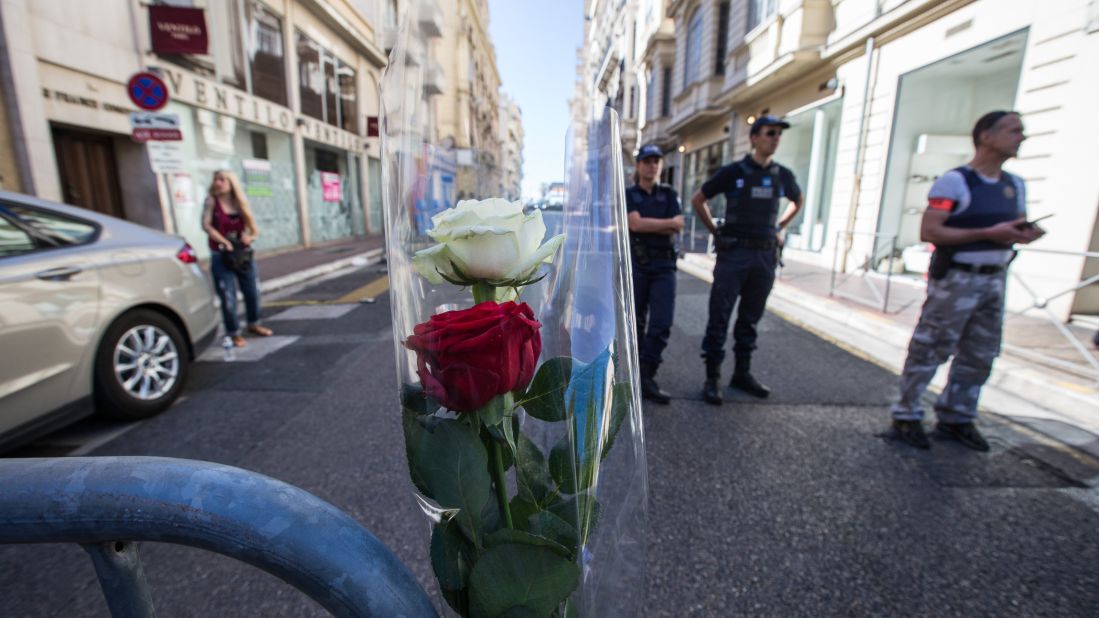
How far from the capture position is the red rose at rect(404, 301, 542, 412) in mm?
576

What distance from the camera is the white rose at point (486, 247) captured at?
606 mm

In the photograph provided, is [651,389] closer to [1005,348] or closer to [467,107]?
[1005,348]

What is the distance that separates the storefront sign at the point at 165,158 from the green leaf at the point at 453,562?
291 inches

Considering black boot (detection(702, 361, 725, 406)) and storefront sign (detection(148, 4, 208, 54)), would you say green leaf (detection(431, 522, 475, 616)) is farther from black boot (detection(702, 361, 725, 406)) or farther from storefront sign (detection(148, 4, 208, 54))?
storefront sign (detection(148, 4, 208, 54))

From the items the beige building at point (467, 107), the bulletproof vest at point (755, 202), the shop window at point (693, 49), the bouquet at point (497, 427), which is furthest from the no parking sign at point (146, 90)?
the shop window at point (693, 49)

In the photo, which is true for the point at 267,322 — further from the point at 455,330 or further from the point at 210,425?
the point at 455,330

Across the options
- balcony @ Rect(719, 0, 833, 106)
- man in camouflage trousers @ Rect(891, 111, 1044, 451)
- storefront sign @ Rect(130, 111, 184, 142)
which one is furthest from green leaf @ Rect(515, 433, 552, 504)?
balcony @ Rect(719, 0, 833, 106)

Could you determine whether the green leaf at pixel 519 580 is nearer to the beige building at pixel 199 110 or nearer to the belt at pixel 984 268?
the beige building at pixel 199 110

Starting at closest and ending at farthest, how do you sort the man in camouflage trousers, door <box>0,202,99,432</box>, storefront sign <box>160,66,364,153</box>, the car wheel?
door <box>0,202,99,432</box> → the man in camouflage trousers → the car wheel → storefront sign <box>160,66,364,153</box>

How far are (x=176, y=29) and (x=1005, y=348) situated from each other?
13519 mm

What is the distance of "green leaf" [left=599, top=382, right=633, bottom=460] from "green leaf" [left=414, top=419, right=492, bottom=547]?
188mm

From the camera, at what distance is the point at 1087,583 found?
1957 mm

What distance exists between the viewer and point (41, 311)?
2.83 meters

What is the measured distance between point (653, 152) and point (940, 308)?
2.00 metres
